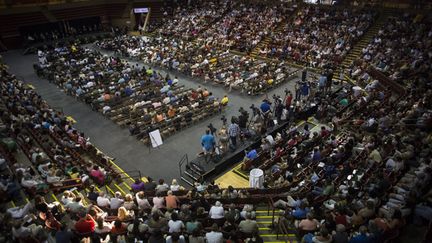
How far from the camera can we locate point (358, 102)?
1644 centimetres

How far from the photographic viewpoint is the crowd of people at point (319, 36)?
78.7 feet

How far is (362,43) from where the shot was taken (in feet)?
80.2

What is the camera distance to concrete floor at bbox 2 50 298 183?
44.0 ft

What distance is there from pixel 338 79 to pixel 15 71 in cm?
2510

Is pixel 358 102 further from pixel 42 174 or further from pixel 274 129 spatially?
pixel 42 174

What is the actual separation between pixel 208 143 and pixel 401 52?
588 inches

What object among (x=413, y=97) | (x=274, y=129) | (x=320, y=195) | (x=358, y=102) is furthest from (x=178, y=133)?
(x=413, y=97)

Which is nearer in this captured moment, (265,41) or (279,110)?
(279,110)

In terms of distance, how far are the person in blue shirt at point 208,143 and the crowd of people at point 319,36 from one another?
1343cm

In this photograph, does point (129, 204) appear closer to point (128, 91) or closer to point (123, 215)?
point (123, 215)

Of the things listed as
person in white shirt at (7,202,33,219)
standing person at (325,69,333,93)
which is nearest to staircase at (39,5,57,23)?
standing person at (325,69,333,93)

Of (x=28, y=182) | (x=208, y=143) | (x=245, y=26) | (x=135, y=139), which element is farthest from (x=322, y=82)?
(x=28, y=182)

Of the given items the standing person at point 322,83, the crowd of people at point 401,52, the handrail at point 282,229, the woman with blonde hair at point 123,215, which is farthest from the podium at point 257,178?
the crowd of people at point 401,52

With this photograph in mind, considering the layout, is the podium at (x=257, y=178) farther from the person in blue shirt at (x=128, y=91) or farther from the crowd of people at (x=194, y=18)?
the crowd of people at (x=194, y=18)
